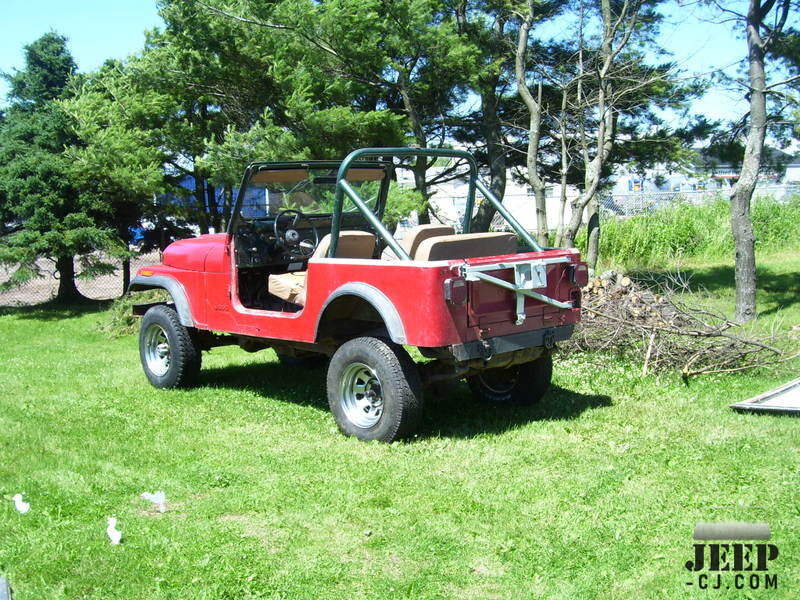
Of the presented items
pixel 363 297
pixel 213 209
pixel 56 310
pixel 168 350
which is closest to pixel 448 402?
pixel 363 297

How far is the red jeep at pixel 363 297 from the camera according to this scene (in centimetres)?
558

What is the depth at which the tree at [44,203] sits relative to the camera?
44.7ft

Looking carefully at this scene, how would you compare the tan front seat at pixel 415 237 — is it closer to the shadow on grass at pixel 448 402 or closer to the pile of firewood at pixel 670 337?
the shadow on grass at pixel 448 402

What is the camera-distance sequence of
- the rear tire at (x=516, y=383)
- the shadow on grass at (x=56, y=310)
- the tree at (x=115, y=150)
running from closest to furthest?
the rear tire at (x=516, y=383)
the tree at (x=115, y=150)
the shadow on grass at (x=56, y=310)

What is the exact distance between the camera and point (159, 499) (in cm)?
489

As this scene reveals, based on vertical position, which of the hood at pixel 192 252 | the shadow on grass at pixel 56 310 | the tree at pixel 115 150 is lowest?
the shadow on grass at pixel 56 310

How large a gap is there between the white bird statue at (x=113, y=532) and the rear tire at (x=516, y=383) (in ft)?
10.7

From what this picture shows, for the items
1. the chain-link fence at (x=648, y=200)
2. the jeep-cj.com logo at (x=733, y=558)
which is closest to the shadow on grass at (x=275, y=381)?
the jeep-cj.com logo at (x=733, y=558)

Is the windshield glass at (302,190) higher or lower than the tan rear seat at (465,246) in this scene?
higher

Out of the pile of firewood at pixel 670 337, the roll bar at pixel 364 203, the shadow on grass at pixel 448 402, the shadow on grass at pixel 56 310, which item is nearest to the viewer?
the roll bar at pixel 364 203

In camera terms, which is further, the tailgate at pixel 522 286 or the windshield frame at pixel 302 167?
the windshield frame at pixel 302 167

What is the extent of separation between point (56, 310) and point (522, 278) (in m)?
11.5

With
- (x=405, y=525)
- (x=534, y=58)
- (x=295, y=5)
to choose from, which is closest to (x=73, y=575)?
(x=405, y=525)

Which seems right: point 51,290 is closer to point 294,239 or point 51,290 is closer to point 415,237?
point 294,239
